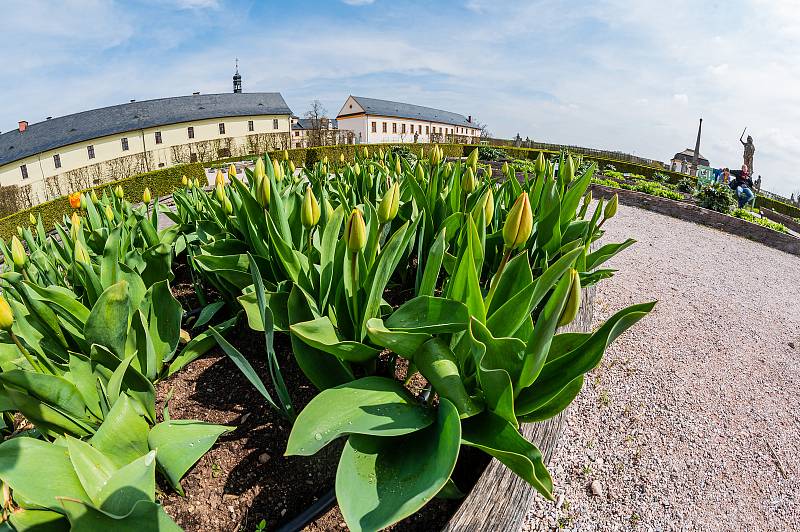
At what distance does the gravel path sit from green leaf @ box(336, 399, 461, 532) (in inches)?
57.6

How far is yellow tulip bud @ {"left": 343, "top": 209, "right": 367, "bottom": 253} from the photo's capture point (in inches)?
48.8

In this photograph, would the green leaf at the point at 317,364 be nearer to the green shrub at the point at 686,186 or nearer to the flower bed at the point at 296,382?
the flower bed at the point at 296,382

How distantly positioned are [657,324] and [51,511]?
4.66 meters

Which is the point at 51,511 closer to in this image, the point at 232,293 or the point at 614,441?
the point at 232,293

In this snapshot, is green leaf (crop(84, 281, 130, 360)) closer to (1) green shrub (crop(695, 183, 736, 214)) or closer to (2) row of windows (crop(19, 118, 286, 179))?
(1) green shrub (crop(695, 183, 736, 214))

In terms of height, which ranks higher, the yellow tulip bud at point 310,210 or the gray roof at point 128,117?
the gray roof at point 128,117

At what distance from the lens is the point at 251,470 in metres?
1.40

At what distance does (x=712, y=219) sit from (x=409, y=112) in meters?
57.0

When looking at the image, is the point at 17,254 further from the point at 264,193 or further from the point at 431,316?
the point at 431,316

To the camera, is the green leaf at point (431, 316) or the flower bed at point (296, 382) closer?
the flower bed at point (296, 382)

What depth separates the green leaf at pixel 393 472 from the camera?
84 cm

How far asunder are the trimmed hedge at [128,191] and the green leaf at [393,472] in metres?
15.5

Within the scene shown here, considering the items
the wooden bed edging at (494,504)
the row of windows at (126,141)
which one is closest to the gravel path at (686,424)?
the wooden bed edging at (494,504)

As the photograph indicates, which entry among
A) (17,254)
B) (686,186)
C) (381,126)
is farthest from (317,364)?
(381,126)
